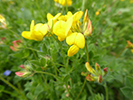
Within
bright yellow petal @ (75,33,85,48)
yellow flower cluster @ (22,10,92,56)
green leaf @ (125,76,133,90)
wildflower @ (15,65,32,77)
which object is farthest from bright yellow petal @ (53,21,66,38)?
green leaf @ (125,76,133,90)

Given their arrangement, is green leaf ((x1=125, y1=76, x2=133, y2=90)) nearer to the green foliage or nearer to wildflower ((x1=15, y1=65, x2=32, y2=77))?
the green foliage

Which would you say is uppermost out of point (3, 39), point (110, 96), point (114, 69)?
point (3, 39)

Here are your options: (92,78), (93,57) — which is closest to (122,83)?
(93,57)

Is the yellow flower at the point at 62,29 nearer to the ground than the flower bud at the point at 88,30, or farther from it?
farther from it

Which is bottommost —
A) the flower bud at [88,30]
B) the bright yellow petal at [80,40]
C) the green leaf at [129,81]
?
the green leaf at [129,81]

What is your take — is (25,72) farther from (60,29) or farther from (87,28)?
(87,28)

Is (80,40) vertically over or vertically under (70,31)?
under

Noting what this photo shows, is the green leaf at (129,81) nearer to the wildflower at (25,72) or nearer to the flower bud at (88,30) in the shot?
the flower bud at (88,30)

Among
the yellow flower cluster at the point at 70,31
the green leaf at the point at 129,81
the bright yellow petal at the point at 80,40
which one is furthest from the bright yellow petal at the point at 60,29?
the green leaf at the point at 129,81

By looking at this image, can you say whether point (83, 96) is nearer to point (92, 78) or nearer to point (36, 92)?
point (92, 78)

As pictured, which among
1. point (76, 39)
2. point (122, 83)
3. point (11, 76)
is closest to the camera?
point (76, 39)

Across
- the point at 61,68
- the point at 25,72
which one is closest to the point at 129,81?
the point at 61,68
